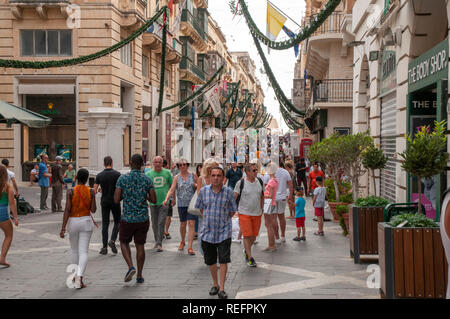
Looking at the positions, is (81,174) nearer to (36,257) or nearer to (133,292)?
(133,292)

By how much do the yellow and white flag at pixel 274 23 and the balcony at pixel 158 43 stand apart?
14.5 meters

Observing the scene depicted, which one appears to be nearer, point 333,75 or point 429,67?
point 429,67

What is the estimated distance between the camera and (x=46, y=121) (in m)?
15.6

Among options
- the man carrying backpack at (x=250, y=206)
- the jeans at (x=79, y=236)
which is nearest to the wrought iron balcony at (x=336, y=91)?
the man carrying backpack at (x=250, y=206)

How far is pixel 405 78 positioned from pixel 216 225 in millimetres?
5365

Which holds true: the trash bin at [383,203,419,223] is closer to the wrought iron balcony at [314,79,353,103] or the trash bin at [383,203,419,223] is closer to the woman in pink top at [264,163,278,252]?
the woman in pink top at [264,163,278,252]

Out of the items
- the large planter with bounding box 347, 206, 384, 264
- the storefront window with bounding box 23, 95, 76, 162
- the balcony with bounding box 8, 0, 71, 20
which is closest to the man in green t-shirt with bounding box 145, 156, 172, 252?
the large planter with bounding box 347, 206, 384, 264

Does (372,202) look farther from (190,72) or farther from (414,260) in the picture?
(190,72)

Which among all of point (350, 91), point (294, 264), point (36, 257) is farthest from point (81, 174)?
point (350, 91)

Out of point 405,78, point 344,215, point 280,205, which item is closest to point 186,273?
point 280,205

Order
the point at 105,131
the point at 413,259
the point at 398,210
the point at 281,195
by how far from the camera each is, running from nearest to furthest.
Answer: the point at 413,259, the point at 398,210, the point at 281,195, the point at 105,131

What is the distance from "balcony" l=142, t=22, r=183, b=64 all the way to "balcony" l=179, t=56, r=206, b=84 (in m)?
2.14

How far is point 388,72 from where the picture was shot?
40.1 ft

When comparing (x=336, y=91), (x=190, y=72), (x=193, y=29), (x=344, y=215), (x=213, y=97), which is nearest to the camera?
(x=344, y=215)
